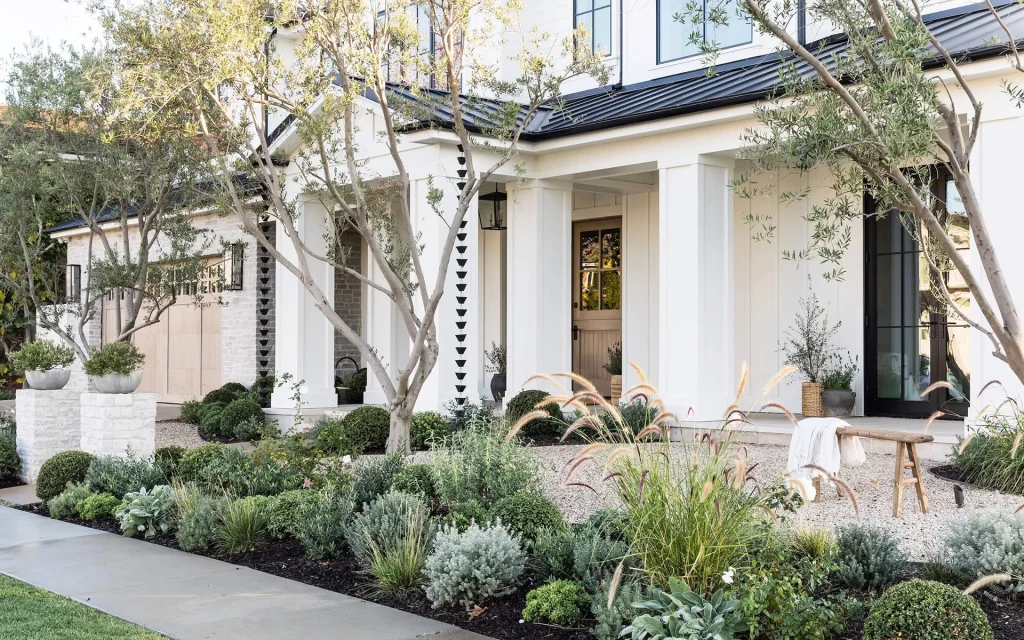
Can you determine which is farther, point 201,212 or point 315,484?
point 201,212

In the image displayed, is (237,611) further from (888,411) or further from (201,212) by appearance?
(201,212)

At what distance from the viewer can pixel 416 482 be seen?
7.44 m

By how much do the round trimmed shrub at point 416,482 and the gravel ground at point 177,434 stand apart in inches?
247

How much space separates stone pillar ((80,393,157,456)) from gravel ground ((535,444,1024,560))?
422 centimetres

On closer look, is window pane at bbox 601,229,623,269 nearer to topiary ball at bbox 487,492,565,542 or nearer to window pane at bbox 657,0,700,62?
window pane at bbox 657,0,700,62

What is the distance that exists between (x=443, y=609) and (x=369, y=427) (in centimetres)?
640

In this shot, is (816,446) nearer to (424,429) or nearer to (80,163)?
(424,429)

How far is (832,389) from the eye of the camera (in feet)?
39.7

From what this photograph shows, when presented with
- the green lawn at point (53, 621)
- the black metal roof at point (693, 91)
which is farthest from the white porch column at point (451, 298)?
the green lawn at point (53, 621)

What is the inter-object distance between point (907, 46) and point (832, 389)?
8507mm

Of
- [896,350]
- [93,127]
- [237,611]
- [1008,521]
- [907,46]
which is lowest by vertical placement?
[237,611]

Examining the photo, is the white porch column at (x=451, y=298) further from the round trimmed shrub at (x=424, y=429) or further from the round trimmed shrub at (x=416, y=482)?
the round trimmed shrub at (x=416, y=482)

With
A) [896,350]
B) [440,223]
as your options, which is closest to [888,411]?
[896,350]

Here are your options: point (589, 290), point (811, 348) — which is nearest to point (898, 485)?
point (811, 348)
